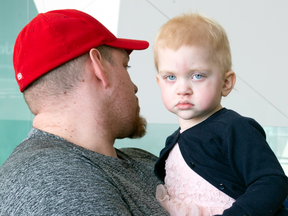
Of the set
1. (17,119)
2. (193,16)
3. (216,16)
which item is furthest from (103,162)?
(216,16)

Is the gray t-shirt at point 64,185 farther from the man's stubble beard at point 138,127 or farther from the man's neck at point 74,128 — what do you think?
the man's stubble beard at point 138,127

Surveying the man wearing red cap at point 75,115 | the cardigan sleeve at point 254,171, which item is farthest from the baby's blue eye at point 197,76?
the man wearing red cap at point 75,115

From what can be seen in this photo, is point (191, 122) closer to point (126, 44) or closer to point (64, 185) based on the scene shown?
point (126, 44)

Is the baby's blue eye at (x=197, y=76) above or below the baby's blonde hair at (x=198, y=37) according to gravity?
below

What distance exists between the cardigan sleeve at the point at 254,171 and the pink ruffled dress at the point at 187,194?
11 centimetres

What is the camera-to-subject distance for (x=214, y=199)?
1.00m

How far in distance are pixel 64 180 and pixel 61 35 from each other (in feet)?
1.81

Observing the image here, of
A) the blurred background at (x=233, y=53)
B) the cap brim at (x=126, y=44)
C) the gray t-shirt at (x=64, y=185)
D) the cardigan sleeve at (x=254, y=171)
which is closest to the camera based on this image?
the gray t-shirt at (x=64, y=185)

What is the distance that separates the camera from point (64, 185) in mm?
716

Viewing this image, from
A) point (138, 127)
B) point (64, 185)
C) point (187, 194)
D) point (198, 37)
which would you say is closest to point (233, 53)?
point (138, 127)

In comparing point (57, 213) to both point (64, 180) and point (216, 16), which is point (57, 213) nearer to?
point (64, 180)

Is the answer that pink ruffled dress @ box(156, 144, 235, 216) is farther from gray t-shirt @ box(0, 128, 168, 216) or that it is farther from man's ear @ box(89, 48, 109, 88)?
man's ear @ box(89, 48, 109, 88)

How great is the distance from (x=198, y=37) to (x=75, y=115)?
19.2 inches

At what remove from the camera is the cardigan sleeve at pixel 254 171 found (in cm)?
84
